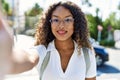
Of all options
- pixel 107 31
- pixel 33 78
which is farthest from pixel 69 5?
pixel 107 31

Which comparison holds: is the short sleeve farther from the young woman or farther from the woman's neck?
the woman's neck

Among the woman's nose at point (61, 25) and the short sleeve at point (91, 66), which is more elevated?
the woman's nose at point (61, 25)

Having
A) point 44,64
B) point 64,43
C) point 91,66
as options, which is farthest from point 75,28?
point 44,64

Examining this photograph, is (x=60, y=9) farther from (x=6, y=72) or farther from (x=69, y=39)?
(x=6, y=72)

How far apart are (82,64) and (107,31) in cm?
3288

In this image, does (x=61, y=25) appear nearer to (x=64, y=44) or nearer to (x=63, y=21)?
(x=63, y=21)

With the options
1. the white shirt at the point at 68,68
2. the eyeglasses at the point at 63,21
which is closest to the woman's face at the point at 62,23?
the eyeglasses at the point at 63,21

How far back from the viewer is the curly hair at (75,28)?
2382mm

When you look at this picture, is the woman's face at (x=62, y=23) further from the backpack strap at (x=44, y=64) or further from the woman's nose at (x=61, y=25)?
the backpack strap at (x=44, y=64)

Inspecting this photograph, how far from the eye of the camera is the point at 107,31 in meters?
34.8

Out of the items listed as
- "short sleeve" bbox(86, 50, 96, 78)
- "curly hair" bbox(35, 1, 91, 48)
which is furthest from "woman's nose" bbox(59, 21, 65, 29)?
"short sleeve" bbox(86, 50, 96, 78)

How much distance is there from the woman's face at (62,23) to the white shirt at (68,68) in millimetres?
128

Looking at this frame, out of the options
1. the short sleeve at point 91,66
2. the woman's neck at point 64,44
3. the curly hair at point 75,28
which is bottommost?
the short sleeve at point 91,66

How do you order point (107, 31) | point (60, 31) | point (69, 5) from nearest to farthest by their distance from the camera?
1. point (60, 31)
2. point (69, 5)
3. point (107, 31)
